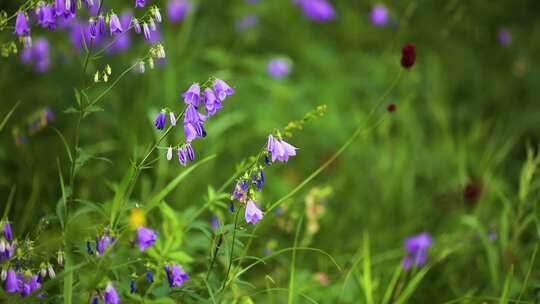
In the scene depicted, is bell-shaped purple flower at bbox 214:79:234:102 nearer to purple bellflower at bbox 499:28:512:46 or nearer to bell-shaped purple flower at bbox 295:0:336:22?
bell-shaped purple flower at bbox 295:0:336:22

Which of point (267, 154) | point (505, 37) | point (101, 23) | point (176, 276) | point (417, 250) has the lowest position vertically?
point (417, 250)

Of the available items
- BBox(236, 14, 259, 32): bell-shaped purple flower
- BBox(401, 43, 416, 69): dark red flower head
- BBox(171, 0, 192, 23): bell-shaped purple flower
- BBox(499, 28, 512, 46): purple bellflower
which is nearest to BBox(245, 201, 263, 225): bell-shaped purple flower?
BBox(401, 43, 416, 69): dark red flower head

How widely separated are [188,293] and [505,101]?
167 inches

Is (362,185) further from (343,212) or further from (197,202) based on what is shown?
(197,202)

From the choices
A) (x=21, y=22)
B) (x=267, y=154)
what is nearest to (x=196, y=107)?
(x=267, y=154)

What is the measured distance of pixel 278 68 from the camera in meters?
5.19

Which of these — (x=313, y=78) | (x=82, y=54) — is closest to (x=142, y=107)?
(x=82, y=54)

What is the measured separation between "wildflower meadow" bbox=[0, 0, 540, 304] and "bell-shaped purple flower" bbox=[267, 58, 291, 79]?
0.5 inches

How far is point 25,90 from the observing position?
4.28 metres

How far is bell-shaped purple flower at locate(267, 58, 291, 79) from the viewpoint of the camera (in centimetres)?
517

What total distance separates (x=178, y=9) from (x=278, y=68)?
0.98 meters

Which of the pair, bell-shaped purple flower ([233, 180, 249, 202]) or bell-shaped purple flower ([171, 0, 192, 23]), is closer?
bell-shaped purple flower ([233, 180, 249, 202])

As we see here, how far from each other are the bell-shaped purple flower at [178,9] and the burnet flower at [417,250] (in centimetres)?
271

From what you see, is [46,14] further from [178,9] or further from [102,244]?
[178,9]
